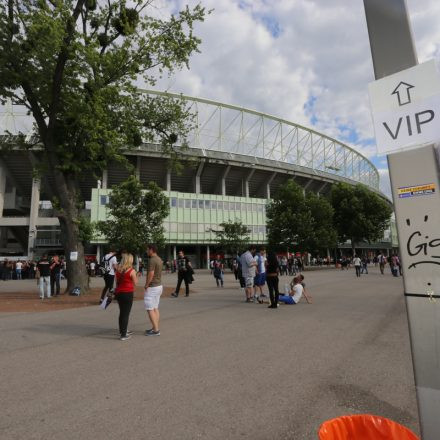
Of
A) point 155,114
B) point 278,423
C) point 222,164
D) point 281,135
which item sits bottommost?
point 278,423

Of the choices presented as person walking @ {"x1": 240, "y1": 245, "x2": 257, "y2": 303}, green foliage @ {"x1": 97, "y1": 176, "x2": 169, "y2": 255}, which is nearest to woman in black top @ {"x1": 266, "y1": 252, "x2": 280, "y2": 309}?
person walking @ {"x1": 240, "y1": 245, "x2": 257, "y2": 303}

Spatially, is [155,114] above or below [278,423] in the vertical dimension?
above

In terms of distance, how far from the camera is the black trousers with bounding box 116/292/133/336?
6508 millimetres

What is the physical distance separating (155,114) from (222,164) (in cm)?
3909

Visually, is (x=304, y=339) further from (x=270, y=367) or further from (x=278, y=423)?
(x=278, y=423)

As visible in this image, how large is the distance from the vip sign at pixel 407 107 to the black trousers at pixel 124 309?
566cm

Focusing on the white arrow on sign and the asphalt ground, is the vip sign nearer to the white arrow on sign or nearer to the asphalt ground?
the white arrow on sign

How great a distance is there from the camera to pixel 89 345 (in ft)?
19.8

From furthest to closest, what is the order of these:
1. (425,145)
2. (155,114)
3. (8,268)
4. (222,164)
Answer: (222,164) → (8,268) → (155,114) → (425,145)

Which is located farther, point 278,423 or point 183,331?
point 183,331

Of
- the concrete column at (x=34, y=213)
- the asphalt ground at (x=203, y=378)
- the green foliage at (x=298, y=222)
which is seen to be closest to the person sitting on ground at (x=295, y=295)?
the asphalt ground at (x=203, y=378)

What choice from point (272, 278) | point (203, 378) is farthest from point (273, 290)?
point (203, 378)

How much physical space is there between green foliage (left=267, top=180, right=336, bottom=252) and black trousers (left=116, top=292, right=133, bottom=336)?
3588 cm

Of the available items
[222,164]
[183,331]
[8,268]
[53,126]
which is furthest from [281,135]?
[183,331]
